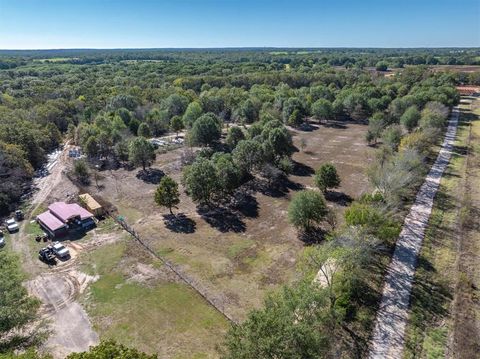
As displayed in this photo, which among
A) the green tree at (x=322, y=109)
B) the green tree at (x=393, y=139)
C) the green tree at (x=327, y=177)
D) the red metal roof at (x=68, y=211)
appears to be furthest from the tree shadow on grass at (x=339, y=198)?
the green tree at (x=322, y=109)

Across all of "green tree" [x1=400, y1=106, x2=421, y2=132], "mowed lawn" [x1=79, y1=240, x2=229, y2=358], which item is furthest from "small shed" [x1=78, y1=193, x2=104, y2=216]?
"green tree" [x1=400, y1=106, x2=421, y2=132]

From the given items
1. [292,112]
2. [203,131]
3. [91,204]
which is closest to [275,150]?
[203,131]

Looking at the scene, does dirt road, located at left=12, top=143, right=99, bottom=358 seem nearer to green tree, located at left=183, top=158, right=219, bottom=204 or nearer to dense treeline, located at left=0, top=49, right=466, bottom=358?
dense treeline, located at left=0, top=49, right=466, bottom=358

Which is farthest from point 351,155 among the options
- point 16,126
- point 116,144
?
point 16,126

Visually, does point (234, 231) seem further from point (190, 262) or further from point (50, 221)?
point (50, 221)

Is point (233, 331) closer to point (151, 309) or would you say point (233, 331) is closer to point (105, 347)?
point (105, 347)
